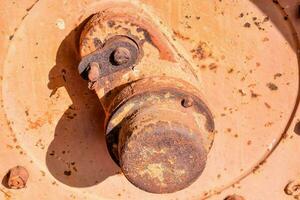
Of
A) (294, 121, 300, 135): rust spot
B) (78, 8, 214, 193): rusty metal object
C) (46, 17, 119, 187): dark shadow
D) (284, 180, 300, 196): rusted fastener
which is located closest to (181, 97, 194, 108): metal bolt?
(78, 8, 214, 193): rusty metal object

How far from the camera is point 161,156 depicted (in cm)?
116

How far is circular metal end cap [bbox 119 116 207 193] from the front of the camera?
1139 millimetres

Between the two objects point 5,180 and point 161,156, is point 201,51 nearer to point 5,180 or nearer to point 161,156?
point 161,156

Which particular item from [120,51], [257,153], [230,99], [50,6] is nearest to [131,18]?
[120,51]

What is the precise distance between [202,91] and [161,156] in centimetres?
24

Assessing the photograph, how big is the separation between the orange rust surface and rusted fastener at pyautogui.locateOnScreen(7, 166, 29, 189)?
0.01 metres

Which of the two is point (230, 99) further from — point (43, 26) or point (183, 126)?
point (43, 26)

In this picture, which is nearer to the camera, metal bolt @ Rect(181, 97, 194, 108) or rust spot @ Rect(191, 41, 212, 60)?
metal bolt @ Rect(181, 97, 194, 108)

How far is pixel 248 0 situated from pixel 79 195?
674 millimetres

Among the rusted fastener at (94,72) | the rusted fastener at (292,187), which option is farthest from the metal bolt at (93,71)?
the rusted fastener at (292,187)

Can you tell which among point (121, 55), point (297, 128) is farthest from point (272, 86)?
point (121, 55)

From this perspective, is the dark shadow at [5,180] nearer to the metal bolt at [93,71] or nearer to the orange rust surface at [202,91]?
the orange rust surface at [202,91]

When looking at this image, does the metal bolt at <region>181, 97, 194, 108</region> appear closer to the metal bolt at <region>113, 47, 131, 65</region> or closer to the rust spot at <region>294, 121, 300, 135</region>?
the metal bolt at <region>113, 47, 131, 65</region>

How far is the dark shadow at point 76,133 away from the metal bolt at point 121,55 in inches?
5.3
